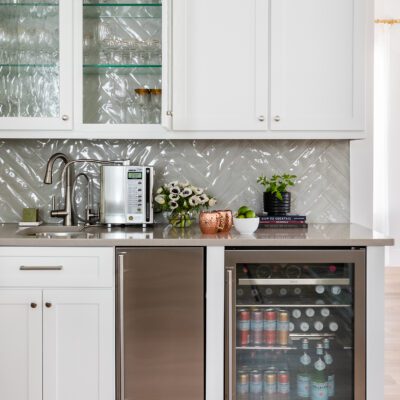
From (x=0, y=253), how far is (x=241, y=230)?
3.32ft

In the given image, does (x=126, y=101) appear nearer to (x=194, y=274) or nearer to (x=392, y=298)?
(x=194, y=274)

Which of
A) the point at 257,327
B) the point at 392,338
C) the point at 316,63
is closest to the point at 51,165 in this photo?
the point at 257,327

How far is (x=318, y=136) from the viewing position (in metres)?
2.64

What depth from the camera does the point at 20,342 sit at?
2.33 m

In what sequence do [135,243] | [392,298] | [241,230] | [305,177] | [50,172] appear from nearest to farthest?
[135,243] < [241,230] < [50,172] < [305,177] < [392,298]

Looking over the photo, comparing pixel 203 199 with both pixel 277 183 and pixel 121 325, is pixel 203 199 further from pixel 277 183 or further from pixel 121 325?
pixel 121 325

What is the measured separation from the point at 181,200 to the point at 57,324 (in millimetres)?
800

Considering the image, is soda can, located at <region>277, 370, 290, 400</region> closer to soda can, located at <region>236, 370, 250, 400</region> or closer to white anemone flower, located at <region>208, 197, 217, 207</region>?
soda can, located at <region>236, 370, 250, 400</region>

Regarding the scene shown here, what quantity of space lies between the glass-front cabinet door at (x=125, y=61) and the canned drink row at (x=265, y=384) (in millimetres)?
1212

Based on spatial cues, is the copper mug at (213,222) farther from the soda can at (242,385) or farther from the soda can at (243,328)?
the soda can at (242,385)

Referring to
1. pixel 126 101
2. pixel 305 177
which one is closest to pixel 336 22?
pixel 305 177

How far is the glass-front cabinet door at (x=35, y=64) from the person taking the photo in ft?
8.55

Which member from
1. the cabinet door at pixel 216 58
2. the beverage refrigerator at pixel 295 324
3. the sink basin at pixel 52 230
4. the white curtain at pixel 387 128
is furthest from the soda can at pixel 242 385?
the white curtain at pixel 387 128

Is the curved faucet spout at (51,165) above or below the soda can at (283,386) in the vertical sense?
above
